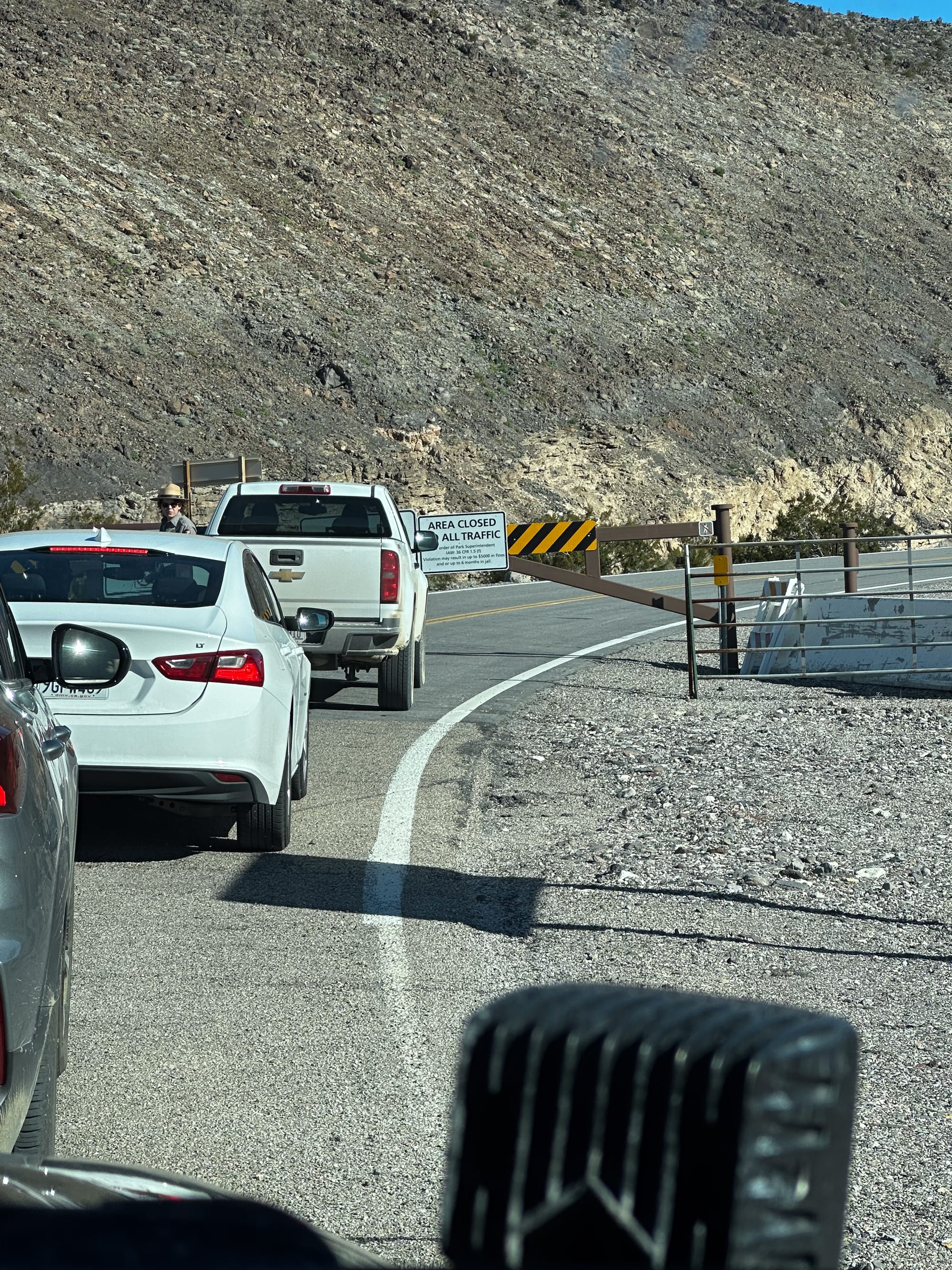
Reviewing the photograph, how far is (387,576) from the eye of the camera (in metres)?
13.4

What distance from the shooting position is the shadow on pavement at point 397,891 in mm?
6609

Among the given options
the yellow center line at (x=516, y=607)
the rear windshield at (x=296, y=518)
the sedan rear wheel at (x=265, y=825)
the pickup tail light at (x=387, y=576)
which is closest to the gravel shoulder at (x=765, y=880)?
the sedan rear wheel at (x=265, y=825)

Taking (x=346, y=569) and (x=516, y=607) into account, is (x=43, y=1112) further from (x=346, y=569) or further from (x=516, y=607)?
(x=516, y=607)

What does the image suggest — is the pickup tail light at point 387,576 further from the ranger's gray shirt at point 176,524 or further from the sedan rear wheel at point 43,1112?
the sedan rear wheel at point 43,1112

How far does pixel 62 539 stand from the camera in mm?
8047

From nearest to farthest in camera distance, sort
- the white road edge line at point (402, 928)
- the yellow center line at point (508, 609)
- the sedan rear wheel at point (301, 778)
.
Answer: the white road edge line at point (402, 928), the sedan rear wheel at point (301, 778), the yellow center line at point (508, 609)

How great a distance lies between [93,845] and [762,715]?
7579 millimetres

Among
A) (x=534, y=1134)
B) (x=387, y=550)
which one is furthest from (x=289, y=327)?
(x=534, y=1134)

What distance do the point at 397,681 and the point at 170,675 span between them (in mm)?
6332

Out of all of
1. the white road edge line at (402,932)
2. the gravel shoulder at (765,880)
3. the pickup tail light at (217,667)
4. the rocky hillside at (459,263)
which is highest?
the rocky hillside at (459,263)

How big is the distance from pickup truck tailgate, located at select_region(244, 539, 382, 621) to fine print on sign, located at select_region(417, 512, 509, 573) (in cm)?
237

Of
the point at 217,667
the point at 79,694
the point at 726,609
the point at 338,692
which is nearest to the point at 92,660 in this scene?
the point at 79,694

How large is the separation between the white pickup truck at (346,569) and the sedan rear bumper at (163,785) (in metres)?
5.44

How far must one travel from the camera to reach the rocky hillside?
146ft
